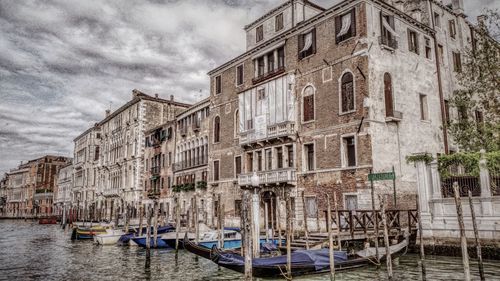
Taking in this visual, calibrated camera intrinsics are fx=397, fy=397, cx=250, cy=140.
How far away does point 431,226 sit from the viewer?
1459 cm

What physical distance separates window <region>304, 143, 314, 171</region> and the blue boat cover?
865 centimetres

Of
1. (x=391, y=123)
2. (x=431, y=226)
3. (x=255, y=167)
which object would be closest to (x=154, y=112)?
(x=255, y=167)

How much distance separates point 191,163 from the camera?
31.8 meters

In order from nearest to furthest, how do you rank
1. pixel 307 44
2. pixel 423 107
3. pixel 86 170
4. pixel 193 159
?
pixel 423 107 < pixel 307 44 < pixel 193 159 < pixel 86 170

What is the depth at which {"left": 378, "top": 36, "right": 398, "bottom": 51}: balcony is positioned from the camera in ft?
61.8

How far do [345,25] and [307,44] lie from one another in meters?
2.49

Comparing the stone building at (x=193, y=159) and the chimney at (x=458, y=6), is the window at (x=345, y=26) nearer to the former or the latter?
the chimney at (x=458, y=6)

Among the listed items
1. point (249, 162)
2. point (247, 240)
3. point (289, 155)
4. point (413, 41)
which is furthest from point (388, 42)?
point (247, 240)

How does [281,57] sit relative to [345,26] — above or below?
below

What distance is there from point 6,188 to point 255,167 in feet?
314

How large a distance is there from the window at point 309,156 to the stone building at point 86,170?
39156mm

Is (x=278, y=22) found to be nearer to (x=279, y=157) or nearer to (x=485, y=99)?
(x=279, y=157)

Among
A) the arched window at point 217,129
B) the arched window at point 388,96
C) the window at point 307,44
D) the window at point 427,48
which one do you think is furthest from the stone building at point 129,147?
the window at point 427,48

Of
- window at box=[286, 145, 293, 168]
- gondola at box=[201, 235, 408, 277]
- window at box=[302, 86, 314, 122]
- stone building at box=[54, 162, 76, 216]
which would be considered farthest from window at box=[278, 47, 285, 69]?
stone building at box=[54, 162, 76, 216]
